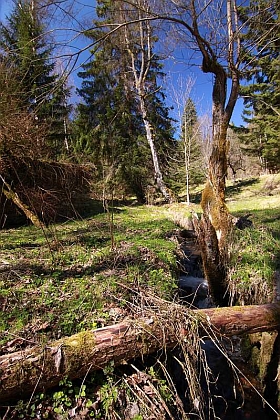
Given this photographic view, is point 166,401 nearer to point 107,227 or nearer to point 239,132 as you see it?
point 107,227

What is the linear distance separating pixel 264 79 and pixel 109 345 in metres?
22.1

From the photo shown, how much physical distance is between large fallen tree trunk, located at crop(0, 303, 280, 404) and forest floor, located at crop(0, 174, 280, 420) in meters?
0.13

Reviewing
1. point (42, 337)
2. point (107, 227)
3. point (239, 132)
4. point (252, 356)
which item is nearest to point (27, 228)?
point (107, 227)

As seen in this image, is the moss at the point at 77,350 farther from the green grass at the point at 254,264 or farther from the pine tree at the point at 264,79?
the pine tree at the point at 264,79

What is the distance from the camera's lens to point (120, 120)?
1642cm

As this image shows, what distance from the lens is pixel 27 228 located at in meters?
8.31

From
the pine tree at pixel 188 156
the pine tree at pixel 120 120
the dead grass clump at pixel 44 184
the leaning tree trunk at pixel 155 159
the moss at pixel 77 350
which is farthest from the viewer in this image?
the pine tree at pixel 188 156

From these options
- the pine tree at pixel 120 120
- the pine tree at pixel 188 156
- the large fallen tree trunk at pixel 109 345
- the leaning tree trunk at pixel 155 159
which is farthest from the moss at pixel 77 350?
the pine tree at pixel 188 156

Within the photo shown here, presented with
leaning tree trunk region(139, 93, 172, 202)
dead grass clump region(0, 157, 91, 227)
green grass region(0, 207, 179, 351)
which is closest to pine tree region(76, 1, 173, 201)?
leaning tree trunk region(139, 93, 172, 202)

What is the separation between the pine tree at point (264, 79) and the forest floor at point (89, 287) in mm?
2992

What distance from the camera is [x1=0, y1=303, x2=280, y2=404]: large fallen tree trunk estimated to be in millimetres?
2051

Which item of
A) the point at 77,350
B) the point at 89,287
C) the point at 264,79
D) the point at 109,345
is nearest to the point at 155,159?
the point at 264,79

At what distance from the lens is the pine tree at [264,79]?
14.2 ft

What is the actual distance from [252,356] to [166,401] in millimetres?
1860
